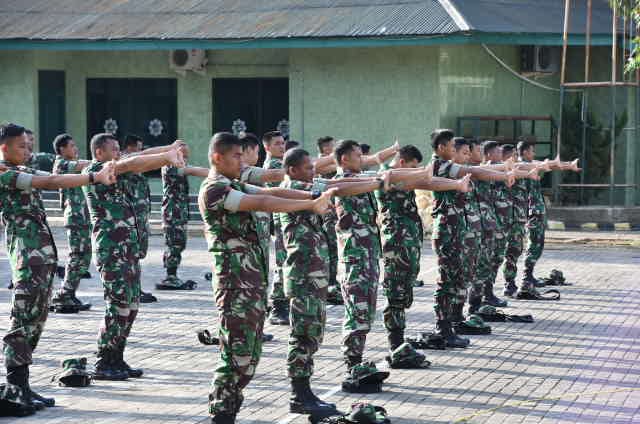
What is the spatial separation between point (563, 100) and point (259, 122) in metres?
7.37

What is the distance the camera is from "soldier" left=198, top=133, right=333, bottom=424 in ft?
25.3

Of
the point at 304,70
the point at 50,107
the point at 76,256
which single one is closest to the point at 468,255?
the point at 76,256

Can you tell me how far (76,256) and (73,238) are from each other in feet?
0.80

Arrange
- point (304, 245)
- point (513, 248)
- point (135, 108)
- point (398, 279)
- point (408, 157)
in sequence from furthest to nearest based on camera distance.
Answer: point (135, 108) → point (513, 248) → point (408, 157) → point (398, 279) → point (304, 245)

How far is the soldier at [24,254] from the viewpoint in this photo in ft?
29.6

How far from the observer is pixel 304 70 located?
85.4 ft

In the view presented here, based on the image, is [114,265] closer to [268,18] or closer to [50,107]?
[268,18]

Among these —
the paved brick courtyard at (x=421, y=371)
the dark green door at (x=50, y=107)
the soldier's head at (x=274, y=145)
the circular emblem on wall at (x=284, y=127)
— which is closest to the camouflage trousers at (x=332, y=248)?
the soldier's head at (x=274, y=145)

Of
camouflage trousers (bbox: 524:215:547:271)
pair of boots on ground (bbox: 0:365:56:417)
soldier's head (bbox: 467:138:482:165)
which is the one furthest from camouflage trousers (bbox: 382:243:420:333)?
camouflage trousers (bbox: 524:215:547:271)

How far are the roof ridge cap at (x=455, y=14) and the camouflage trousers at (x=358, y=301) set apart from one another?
538 inches

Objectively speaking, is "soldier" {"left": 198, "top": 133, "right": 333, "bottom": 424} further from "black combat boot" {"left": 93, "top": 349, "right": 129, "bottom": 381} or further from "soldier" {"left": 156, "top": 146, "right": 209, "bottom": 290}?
"soldier" {"left": 156, "top": 146, "right": 209, "bottom": 290}

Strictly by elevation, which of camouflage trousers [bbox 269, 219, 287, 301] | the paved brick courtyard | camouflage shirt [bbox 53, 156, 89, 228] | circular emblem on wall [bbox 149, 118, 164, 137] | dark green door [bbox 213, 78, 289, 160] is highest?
dark green door [bbox 213, 78, 289, 160]

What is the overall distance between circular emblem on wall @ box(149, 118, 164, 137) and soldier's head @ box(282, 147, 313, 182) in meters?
19.3

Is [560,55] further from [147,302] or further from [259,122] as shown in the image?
[147,302]
